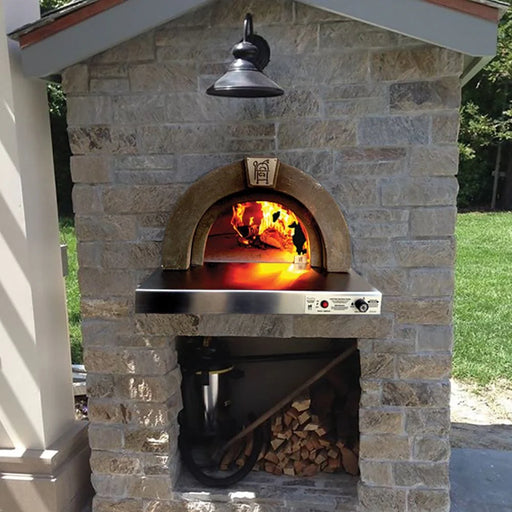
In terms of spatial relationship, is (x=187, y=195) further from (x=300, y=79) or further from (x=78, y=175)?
(x=300, y=79)

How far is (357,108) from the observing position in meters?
3.17

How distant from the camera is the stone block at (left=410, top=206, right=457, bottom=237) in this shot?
3.19 meters

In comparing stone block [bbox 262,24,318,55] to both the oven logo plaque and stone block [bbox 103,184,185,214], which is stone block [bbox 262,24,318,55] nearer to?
the oven logo plaque

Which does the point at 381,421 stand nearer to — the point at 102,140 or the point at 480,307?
the point at 102,140

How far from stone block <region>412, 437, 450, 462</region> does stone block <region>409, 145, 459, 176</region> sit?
60.7 inches

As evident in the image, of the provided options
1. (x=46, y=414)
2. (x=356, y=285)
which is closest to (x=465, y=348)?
(x=356, y=285)

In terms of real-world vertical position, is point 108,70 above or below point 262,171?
above

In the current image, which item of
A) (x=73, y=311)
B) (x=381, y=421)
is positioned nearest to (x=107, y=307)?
(x=381, y=421)

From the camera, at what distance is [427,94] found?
3.11m

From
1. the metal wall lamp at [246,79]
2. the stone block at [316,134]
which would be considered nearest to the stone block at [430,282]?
the stone block at [316,134]

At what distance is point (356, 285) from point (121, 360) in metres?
1.56

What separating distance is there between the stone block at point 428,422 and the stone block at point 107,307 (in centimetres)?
178

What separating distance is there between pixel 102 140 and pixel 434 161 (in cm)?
188

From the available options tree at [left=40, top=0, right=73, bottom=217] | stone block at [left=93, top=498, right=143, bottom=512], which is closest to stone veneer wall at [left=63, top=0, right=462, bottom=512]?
stone block at [left=93, top=498, right=143, bottom=512]
